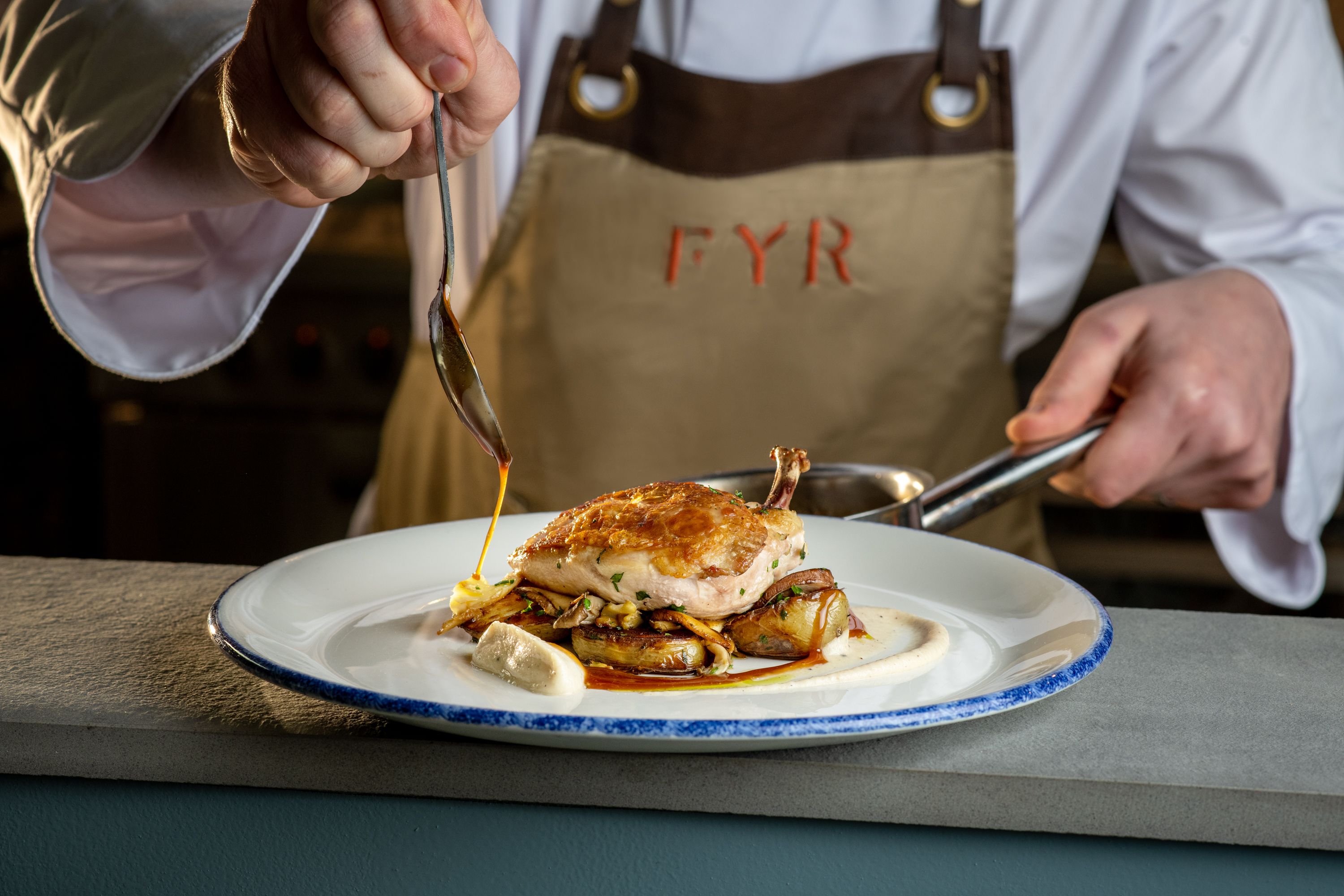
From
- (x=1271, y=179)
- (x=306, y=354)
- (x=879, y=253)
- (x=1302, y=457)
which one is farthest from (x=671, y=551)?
(x=306, y=354)

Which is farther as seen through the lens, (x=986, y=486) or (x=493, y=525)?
(x=986, y=486)

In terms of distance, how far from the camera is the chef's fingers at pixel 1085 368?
1.31 metres

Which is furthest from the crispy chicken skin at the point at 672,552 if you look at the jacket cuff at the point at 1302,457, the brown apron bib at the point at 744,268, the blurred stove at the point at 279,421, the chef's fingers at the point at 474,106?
the blurred stove at the point at 279,421

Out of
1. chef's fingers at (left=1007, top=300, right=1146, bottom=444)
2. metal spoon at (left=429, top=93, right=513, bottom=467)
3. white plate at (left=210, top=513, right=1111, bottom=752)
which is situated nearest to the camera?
white plate at (left=210, top=513, right=1111, bottom=752)

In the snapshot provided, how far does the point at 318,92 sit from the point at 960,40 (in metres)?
0.95

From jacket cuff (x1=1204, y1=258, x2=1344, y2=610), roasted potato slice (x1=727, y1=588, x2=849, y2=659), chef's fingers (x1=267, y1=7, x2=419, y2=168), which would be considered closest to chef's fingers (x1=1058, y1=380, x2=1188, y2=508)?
jacket cuff (x1=1204, y1=258, x2=1344, y2=610)

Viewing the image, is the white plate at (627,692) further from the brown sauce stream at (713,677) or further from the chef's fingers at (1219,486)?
the chef's fingers at (1219,486)

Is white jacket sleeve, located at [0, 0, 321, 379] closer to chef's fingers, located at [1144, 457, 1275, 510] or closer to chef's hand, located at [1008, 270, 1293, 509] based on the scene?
chef's hand, located at [1008, 270, 1293, 509]

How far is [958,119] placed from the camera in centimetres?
151

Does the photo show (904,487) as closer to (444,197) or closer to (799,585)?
(799,585)

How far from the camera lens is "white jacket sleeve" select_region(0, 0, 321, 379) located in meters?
1.14

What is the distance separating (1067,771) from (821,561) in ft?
1.18

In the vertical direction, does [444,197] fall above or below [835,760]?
above

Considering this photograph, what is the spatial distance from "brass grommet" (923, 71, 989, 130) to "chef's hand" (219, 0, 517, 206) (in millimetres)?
738
